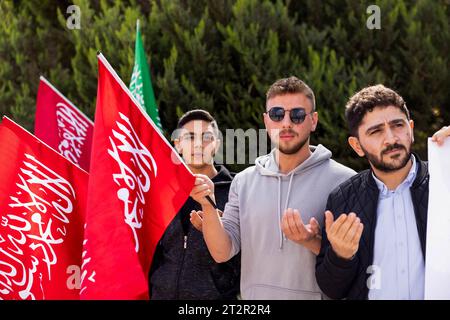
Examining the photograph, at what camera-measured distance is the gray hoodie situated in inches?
141

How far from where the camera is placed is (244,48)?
23.1 feet

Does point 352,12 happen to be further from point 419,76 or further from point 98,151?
point 98,151

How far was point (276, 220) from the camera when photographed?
3676 mm

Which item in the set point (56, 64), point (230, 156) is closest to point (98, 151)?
point (230, 156)

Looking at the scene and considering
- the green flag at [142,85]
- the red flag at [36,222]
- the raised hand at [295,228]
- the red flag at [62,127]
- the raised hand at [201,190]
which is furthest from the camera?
the green flag at [142,85]

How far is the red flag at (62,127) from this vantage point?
19.5 ft

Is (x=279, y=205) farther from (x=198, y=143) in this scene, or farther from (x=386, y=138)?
(x=198, y=143)

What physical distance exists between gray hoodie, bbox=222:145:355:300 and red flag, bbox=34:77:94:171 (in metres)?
2.39

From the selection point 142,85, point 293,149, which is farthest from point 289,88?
point 142,85

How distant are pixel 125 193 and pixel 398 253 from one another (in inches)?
50.2

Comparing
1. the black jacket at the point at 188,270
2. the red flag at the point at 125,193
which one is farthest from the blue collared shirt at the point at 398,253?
the black jacket at the point at 188,270

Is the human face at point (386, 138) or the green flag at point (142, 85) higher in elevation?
the green flag at point (142, 85)

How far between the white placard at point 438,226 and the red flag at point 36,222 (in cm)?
190

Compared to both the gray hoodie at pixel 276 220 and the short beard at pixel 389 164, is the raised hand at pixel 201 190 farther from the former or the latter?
the short beard at pixel 389 164
